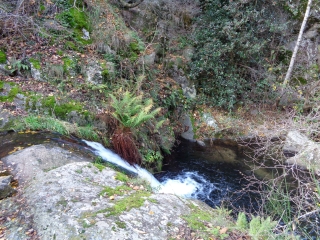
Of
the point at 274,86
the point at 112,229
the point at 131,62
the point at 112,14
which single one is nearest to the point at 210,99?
the point at 274,86

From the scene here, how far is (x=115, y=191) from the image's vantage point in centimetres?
375

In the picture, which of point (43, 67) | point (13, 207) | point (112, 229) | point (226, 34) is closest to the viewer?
point (112, 229)

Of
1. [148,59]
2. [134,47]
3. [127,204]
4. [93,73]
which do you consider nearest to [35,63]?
[93,73]

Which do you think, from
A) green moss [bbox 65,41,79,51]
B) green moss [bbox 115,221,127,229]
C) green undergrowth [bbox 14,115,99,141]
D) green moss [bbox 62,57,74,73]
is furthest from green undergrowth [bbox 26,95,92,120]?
green moss [bbox 115,221,127,229]

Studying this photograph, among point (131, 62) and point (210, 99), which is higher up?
point (131, 62)

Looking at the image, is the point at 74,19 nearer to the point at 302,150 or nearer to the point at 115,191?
the point at 115,191

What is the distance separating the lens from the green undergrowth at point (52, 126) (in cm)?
554

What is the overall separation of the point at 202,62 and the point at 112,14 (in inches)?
Result: 143

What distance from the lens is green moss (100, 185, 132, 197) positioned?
3.63 metres

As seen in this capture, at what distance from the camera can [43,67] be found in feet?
22.0

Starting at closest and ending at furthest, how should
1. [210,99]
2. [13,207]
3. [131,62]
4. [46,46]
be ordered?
[13,207] → [46,46] → [131,62] → [210,99]

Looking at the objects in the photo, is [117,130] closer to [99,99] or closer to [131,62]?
[99,99]

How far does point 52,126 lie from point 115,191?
2714 mm

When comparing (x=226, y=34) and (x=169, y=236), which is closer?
(x=169, y=236)
